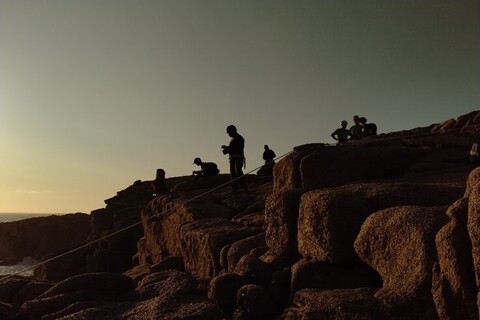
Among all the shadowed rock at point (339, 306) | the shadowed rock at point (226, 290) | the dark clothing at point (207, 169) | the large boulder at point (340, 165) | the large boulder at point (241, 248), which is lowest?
the shadowed rock at point (339, 306)

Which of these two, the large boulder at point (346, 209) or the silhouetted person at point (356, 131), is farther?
the silhouetted person at point (356, 131)

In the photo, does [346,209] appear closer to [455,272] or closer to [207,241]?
[455,272]

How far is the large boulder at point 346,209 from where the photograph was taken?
683 centimetres

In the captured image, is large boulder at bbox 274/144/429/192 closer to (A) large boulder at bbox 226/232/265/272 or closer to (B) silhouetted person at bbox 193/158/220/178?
(A) large boulder at bbox 226/232/265/272

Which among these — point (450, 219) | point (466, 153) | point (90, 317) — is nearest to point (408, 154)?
point (466, 153)

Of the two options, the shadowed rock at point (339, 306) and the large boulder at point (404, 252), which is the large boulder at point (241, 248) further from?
the large boulder at point (404, 252)

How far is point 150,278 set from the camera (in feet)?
30.6

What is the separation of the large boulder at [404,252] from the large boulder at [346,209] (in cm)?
54

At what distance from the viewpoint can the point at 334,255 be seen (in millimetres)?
6859

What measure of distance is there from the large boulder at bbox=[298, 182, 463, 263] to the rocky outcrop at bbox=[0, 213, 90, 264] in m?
78.2

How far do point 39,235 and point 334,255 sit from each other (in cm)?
8773

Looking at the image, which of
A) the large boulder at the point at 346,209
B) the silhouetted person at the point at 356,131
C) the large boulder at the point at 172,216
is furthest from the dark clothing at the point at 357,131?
the large boulder at the point at 346,209

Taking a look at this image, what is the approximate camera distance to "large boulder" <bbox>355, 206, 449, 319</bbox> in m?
5.20

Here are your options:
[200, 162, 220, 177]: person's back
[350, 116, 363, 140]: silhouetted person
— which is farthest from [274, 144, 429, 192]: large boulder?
[200, 162, 220, 177]: person's back
